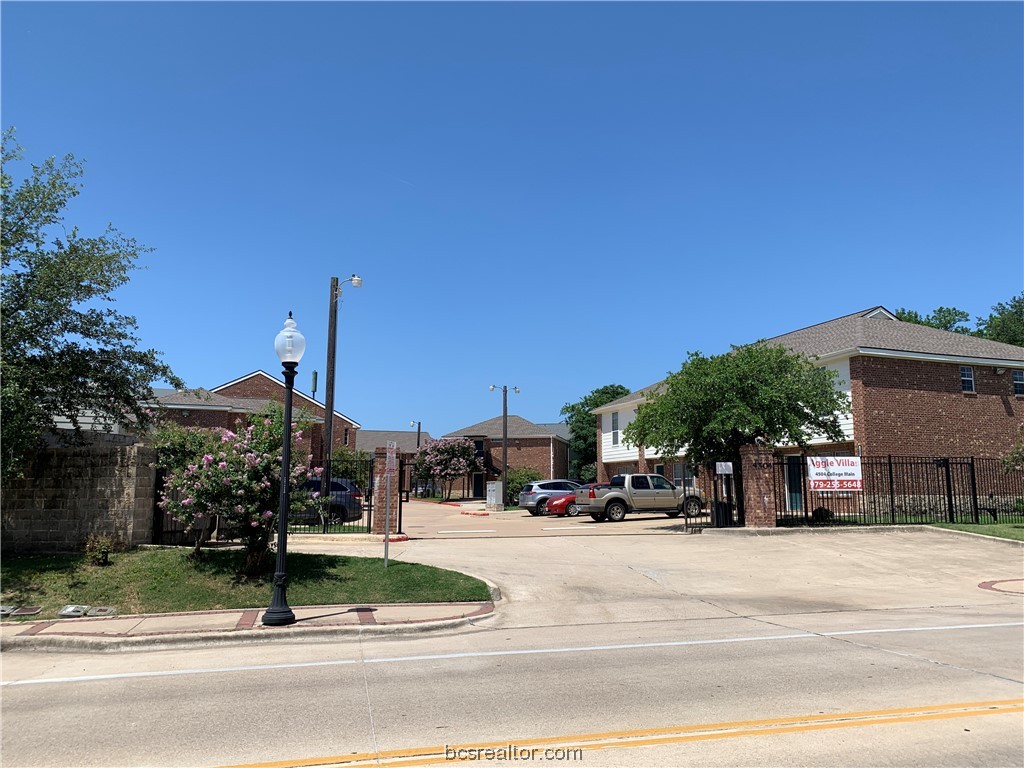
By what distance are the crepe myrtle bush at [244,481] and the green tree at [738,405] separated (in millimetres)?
13002

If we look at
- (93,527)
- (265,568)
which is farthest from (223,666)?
(93,527)

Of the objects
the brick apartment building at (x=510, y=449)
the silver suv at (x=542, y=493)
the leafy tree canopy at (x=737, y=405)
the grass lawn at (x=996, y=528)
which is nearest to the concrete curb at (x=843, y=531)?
the grass lawn at (x=996, y=528)

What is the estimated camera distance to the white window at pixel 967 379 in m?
27.6

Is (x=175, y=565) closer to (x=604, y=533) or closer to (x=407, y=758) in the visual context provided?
(x=407, y=758)

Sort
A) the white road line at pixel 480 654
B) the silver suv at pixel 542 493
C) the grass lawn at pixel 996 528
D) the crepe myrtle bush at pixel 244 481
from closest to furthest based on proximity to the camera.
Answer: the white road line at pixel 480 654
the crepe myrtle bush at pixel 244 481
the grass lawn at pixel 996 528
the silver suv at pixel 542 493

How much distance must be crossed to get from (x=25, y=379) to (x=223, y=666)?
7543 millimetres

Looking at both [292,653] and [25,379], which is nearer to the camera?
[292,653]

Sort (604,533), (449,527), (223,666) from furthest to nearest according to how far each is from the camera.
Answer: (449,527), (604,533), (223,666)

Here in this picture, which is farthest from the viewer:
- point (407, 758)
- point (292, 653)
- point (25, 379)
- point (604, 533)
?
point (604, 533)

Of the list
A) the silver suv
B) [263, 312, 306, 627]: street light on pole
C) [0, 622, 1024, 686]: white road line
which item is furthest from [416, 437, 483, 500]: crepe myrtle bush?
[0, 622, 1024, 686]: white road line

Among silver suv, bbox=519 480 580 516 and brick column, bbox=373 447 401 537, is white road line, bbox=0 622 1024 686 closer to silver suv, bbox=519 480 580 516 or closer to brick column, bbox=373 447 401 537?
brick column, bbox=373 447 401 537

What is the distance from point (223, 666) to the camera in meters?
7.84

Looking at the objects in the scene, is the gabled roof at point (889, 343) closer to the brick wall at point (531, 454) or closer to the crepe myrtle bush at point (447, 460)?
the crepe myrtle bush at point (447, 460)

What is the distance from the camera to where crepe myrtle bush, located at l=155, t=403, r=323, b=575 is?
37.1 feet
